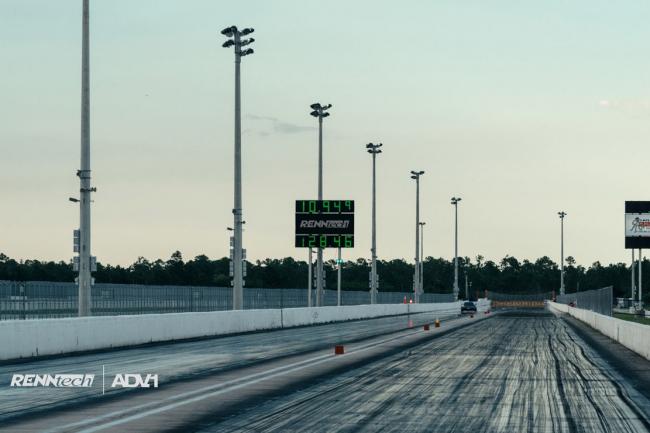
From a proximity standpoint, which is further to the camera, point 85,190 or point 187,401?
point 85,190

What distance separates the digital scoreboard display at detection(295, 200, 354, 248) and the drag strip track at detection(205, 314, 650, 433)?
33.7m

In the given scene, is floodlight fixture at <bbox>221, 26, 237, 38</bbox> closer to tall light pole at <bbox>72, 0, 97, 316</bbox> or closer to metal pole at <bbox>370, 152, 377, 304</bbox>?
tall light pole at <bbox>72, 0, 97, 316</bbox>

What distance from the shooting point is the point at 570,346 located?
104 feet

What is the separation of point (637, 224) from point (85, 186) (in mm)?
60764

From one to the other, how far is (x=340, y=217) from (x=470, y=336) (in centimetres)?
2201

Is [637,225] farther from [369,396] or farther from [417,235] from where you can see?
[369,396]

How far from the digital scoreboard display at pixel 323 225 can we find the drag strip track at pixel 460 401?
33740mm

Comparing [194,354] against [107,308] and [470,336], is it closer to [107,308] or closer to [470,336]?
[470,336]

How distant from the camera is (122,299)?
42438 millimetres

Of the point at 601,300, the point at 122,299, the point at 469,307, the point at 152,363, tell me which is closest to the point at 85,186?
the point at 152,363

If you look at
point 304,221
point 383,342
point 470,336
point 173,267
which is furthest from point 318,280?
point 173,267

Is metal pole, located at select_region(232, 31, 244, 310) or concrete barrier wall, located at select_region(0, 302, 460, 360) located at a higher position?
metal pole, located at select_region(232, 31, 244, 310)

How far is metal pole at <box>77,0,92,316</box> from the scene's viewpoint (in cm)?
2867

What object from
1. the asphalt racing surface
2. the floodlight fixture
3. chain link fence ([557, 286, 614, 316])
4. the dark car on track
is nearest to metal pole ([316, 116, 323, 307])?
chain link fence ([557, 286, 614, 316])
